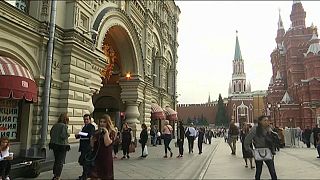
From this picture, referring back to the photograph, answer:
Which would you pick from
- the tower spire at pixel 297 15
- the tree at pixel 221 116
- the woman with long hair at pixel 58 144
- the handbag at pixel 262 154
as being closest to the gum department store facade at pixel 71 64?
the woman with long hair at pixel 58 144

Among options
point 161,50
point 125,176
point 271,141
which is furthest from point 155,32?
point 271,141

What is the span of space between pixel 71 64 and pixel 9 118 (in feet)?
10.4

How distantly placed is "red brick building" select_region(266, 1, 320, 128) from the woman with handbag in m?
42.1

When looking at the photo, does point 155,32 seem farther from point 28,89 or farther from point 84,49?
point 28,89

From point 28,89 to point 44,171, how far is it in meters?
2.77

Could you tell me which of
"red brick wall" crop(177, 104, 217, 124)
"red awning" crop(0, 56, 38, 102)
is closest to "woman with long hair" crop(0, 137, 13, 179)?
"red awning" crop(0, 56, 38, 102)

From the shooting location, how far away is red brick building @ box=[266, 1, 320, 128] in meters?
49.3

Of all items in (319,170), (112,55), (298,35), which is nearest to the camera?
(319,170)

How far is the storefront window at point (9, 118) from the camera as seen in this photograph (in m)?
10.5

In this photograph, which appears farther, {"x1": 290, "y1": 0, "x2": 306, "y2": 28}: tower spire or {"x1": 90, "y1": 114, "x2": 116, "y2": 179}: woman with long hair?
{"x1": 290, "y1": 0, "x2": 306, "y2": 28}: tower spire

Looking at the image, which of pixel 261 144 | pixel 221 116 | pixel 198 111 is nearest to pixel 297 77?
pixel 221 116

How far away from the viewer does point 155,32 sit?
2741 centimetres

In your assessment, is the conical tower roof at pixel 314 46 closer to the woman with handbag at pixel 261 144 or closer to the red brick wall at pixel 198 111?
the woman with handbag at pixel 261 144

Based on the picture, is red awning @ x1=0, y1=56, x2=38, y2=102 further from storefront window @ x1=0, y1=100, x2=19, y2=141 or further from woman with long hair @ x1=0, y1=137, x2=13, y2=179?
woman with long hair @ x1=0, y1=137, x2=13, y2=179
